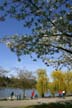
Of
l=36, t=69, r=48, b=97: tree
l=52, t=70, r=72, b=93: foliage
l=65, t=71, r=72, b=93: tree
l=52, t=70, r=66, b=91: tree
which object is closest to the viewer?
l=36, t=69, r=48, b=97: tree

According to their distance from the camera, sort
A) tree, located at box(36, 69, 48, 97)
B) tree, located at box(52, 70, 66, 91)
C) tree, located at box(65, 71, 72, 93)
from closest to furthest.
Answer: tree, located at box(36, 69, 48, 97) → tree, located at box(65, 71, 72, 93) → tree, located at box(52, 70, 66, 91)

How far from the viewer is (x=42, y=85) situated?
8594cm

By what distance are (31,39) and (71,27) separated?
132 inches

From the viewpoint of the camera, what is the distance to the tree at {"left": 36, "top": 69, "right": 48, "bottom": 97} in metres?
84.4

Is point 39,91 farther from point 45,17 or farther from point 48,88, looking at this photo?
point 45,17

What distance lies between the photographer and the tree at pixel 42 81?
84.4 meters

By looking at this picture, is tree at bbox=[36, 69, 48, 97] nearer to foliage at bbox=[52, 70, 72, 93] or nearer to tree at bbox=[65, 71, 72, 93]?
foliage at bbox=[52, 70, 72, 93]

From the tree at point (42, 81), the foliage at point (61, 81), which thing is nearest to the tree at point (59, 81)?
the foliage at point (61, 81)

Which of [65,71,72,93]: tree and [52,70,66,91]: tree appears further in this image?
[52,70,66,91]: tree

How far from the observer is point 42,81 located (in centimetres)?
8569

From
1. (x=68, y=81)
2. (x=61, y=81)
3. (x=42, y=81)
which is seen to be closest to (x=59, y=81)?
(x=61, y=81)

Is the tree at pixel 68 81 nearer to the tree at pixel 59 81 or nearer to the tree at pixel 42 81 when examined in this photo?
the tree at pixel 59 81

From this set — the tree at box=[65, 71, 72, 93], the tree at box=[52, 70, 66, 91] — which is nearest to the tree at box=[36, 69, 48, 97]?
the tree at box=[52, 70, 66, 91]

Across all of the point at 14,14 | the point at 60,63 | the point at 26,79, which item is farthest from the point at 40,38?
the point at 26,79
